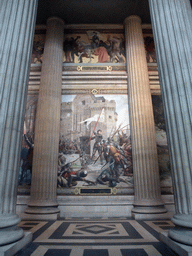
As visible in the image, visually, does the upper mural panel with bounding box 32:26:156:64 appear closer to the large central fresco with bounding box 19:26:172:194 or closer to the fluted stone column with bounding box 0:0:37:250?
the large central fresco with bounding box 19:26:172:194

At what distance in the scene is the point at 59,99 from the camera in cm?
789

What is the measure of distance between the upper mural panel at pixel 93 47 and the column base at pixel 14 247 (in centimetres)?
784

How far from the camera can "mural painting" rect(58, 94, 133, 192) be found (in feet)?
24.5

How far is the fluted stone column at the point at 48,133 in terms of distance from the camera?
6.58 metres

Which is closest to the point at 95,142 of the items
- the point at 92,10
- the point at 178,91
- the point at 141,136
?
the point at 141,136

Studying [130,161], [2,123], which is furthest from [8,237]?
[130,161]

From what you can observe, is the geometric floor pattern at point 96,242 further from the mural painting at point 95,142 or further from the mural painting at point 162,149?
the mural painting at point 162,149

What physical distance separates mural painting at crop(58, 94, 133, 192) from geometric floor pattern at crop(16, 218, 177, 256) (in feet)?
8.59

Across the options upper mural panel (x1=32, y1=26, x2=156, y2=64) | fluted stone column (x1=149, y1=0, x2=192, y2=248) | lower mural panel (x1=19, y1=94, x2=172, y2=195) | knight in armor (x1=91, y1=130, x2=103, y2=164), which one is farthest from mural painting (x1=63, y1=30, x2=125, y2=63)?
fluted stone column (x1=149, y1=0, x2=192, y2=248)

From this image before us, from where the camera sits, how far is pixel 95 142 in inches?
309

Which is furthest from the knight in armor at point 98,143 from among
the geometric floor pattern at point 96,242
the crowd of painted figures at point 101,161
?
the geometric floor pattern at point 96,242

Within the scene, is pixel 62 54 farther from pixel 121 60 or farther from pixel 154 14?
pixel 154 14

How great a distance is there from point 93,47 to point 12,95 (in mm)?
7268

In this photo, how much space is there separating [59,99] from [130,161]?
3891 millimetres
